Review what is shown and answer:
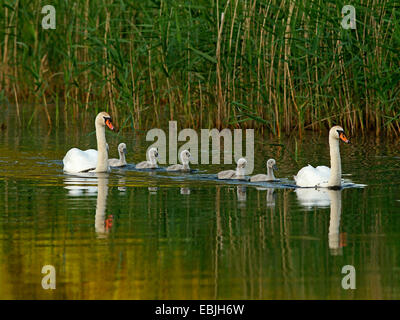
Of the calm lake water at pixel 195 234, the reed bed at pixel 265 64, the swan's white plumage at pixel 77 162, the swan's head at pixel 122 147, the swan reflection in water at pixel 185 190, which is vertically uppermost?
the reed bed at pixel 265 64

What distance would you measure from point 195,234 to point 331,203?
7.52 feet

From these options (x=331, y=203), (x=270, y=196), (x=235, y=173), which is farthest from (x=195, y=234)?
(x=235, y=173)

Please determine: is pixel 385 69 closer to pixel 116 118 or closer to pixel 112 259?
pixel 116 118

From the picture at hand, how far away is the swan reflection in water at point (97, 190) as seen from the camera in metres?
9.41

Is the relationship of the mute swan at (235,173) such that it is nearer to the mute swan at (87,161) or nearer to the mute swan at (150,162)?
the mute swan at (150,162)

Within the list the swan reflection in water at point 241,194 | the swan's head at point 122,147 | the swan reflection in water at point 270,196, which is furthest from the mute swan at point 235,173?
the swan's head at point 122,147

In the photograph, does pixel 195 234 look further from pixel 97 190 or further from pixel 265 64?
pixel 265 64

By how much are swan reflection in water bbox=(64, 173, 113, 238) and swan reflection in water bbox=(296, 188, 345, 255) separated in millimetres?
1914

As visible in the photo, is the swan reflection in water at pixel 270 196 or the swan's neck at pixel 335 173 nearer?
the swan reflection in water at pixel 270 196

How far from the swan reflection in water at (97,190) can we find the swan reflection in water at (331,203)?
1914 millimetres

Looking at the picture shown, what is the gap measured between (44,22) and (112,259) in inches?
482

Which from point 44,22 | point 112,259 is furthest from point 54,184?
point 44,22

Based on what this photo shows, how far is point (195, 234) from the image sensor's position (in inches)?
356
